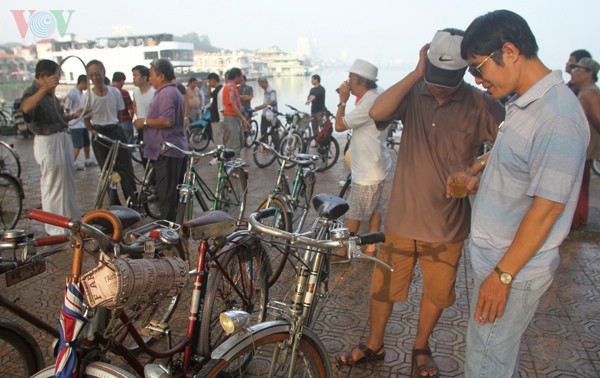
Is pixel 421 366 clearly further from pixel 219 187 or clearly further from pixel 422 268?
pixel 219 187

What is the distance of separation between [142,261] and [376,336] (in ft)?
5.32

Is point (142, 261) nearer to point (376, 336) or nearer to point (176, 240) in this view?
point (176, 240)

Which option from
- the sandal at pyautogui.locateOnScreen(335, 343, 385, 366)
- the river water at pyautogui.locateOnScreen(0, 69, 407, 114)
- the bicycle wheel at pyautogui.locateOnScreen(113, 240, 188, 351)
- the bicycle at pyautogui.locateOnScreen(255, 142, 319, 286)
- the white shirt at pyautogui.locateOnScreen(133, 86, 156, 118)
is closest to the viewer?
the sandal at pyautogui.locateOnScreen(335, 343, 385, 366)

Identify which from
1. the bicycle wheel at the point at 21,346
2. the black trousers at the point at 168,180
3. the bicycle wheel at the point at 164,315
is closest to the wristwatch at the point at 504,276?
the bicycle wheel at the point at 164,315

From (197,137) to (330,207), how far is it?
9681mm

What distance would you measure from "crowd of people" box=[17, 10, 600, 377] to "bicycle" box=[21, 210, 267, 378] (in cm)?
81

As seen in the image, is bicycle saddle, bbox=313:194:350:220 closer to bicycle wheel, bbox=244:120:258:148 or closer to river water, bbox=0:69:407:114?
river water, bbox=0:69:407:114

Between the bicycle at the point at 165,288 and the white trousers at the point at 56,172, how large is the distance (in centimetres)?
246

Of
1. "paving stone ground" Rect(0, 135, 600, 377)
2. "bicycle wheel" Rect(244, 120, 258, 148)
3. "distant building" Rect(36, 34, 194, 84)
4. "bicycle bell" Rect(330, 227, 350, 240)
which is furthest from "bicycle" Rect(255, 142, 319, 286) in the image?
"bicycle wheel" Rect(244, 120, 258, 148)

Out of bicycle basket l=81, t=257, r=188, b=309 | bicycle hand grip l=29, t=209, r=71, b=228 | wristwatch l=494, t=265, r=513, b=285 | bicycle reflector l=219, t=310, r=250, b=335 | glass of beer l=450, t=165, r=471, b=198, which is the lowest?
bicycle reflector l=219, t=310, r=250, b=335

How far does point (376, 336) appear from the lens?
9.48 feet

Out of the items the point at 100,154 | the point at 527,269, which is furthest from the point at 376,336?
the point at 100,154

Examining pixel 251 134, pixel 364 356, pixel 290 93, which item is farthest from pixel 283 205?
pixel 290 93

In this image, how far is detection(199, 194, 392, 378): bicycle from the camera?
69.7 inches
